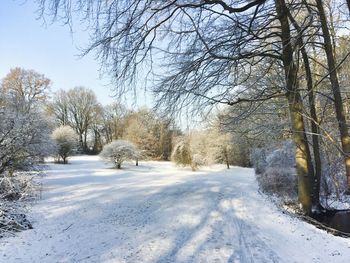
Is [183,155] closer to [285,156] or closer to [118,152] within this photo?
[118,152]

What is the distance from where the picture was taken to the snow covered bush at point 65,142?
32406mm

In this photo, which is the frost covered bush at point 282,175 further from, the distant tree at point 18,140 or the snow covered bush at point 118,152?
the snow covered bush at point 118,152

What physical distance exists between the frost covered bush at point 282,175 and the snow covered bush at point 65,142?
73.8 ft

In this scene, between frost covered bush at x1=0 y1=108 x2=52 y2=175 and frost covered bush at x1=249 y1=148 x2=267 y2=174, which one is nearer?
frost covered bush at x1=0 y1=108 x2=52 y2=175

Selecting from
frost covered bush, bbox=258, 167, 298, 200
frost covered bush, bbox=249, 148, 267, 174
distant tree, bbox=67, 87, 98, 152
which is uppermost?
distant tree, bbox=67, 87, 98, 152

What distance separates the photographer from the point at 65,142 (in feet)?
107

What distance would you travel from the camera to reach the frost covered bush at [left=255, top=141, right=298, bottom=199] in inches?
525

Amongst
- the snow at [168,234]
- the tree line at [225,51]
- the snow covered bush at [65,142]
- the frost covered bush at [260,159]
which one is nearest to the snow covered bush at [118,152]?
the snow covered bush at [65,142]

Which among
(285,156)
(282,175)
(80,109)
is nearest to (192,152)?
(285,156)

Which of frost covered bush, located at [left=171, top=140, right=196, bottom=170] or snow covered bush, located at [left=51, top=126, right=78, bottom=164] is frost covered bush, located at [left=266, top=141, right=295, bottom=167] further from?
snow covered bush, located at [left=51, top=126, right=78, bottom=164]

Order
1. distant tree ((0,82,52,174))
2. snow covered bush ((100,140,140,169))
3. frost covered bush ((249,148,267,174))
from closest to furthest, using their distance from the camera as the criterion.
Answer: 1. distant tree ((0,82,52,174))
2. frost covered bush ((249,148,267,174))
3. snow covered bush ((100,140,140,169))

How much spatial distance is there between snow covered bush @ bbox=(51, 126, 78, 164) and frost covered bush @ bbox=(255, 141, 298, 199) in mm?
22486

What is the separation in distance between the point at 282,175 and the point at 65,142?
2441cm

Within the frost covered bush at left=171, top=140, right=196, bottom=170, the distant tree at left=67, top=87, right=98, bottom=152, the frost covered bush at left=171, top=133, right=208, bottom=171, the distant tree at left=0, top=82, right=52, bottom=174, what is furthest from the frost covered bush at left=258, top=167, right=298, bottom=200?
the distant tree at left=67, top=87, right=98, bottom=152
